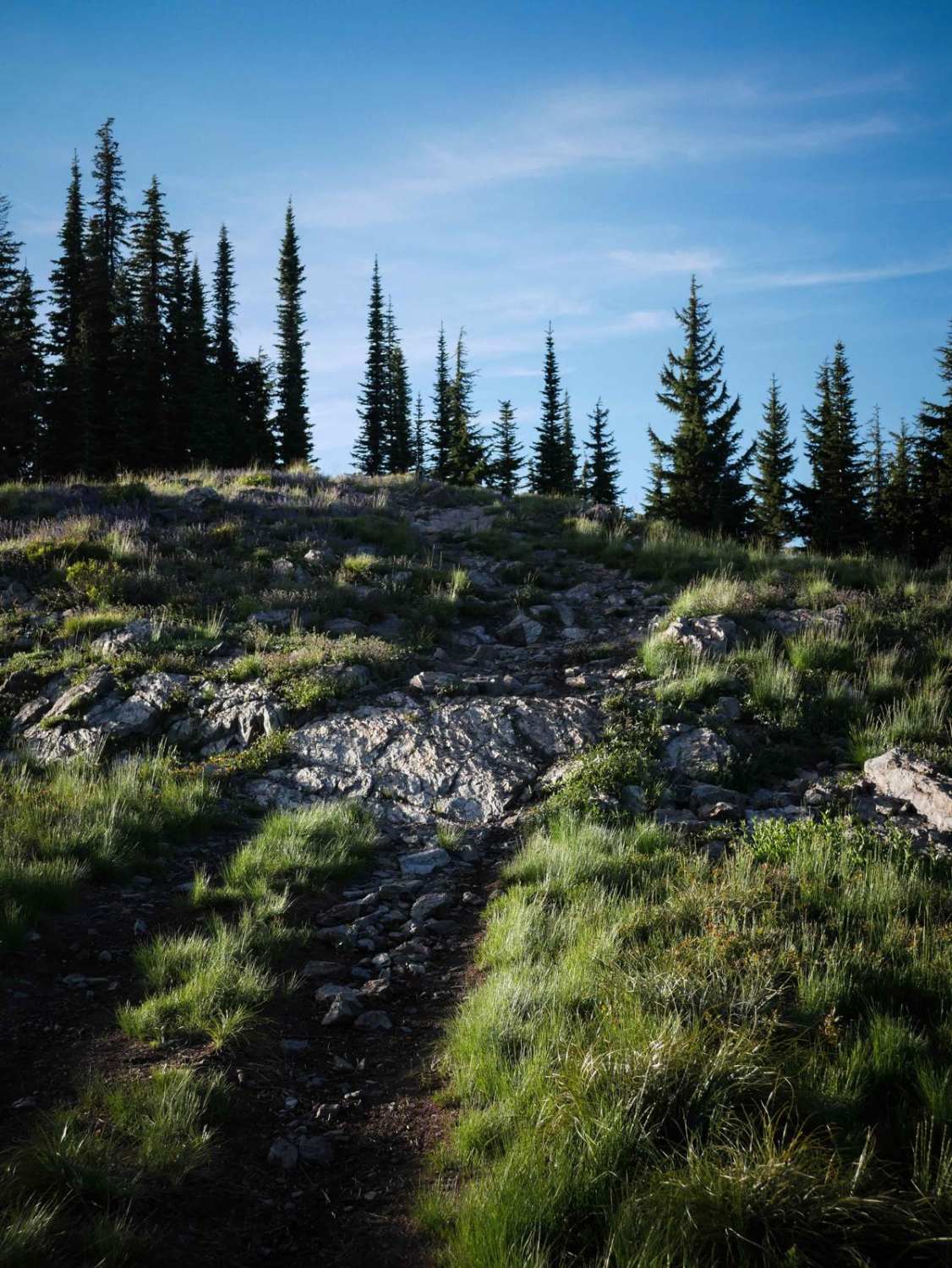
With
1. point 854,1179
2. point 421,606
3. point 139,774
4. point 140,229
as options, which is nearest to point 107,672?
point 139,774

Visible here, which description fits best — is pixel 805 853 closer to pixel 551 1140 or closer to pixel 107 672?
pixel 551 1140

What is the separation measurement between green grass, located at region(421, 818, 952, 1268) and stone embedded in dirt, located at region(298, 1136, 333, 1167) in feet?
1.94

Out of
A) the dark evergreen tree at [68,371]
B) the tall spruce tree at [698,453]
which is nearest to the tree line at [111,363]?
the dark evergreen tree at [68,371]

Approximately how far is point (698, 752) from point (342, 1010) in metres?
4.85

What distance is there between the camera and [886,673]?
944 centimetres

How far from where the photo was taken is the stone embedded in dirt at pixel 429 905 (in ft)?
19.3

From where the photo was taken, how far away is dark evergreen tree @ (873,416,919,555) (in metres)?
42.8

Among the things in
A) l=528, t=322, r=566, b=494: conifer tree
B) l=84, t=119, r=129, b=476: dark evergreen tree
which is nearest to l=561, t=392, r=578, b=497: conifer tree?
l=528, t=322, r=566, b=494: conifer tree

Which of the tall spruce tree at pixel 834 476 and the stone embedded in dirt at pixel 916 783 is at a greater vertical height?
the tall spruce tree at pixel 834 476

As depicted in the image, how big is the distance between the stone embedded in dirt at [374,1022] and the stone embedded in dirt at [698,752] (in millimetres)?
4329

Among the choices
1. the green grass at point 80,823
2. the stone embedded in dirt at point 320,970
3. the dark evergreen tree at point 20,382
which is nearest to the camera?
the stone embedded in dirt at point 320,970

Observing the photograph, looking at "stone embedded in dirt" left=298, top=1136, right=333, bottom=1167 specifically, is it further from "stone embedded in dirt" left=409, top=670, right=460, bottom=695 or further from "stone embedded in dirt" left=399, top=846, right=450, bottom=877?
"stone embedded in dirt" left=409, top=670, right=460, bottom=695

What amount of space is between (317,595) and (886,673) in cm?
850

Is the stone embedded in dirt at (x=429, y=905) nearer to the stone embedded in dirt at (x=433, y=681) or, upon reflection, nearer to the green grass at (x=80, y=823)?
the green grass at (x=80, y=823)
